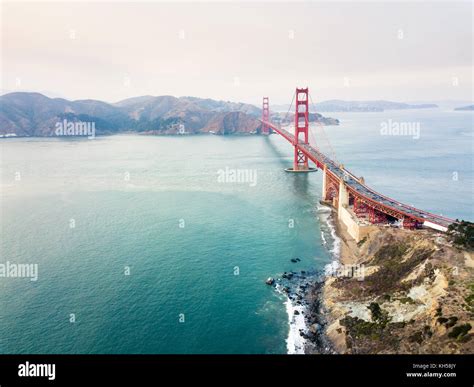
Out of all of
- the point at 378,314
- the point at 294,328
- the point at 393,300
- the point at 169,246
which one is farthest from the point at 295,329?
the point at 169,246

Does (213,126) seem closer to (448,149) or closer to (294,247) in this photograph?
(448,149)

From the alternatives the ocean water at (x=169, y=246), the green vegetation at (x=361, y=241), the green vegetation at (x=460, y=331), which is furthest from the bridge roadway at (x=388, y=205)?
the green vegetation at (x=460, y=331)

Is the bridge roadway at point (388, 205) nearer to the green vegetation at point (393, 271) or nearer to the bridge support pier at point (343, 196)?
the bridge support pier at point (343, 196)

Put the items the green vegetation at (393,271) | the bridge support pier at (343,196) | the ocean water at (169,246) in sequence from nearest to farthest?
1. the ocean water at (169,246)
2. the green vegetation at (393,271)
3. the bridge support pier at (343,196)

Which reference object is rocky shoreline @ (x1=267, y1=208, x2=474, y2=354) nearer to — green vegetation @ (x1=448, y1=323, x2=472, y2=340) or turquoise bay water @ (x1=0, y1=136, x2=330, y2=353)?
green vegetation @ (x1=448, y1=323, x2=472, y2=340)

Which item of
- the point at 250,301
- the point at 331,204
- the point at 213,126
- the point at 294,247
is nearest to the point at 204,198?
the point at 331,204

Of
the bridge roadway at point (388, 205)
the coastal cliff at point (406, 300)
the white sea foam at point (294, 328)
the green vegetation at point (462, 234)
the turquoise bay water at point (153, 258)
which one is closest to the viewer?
the coastal cliff at point (406, 300)
